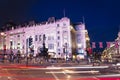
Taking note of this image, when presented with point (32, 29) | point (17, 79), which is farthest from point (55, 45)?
point (17, 79)

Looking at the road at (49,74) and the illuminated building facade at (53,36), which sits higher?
the illuminated building facade at (53,36)

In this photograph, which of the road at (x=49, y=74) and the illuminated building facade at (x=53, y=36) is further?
the illuminated building facade at (x=53, y=36)

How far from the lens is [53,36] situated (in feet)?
464

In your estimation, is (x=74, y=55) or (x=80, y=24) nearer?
(x=74, y=55)

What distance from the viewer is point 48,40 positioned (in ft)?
472

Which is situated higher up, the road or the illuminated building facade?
the illuminated building facade

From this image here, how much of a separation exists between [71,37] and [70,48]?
722 cm

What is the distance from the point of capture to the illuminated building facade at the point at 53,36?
5408 inches

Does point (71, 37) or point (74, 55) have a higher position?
point (71, 37)

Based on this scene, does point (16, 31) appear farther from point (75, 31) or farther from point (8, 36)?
point (75, 31)

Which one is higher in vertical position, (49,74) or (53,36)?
(53,36)

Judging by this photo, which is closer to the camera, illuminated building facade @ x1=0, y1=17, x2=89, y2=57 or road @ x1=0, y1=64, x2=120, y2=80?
road @ x1=0, y1=64, x2=120, y2=80

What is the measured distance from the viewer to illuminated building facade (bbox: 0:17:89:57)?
451ft

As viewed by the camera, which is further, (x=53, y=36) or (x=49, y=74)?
(x=53, y=36)
